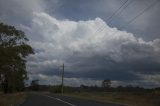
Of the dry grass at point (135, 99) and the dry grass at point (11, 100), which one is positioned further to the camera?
the dry grass at point (135, 99)

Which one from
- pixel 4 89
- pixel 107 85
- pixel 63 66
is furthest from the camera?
pixel 107 85

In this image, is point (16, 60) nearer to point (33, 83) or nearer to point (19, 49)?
point (19, 49)

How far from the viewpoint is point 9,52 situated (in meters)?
49.3

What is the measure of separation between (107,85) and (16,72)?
118 m

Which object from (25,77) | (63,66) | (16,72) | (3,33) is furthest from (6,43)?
(63,66)

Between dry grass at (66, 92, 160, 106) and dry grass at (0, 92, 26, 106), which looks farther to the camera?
dry grass at (66, 92, 160, 106)

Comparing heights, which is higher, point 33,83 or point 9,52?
point 33,83

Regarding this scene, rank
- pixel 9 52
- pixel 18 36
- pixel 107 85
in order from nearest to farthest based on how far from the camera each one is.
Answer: pixel 9 52 → pixel 18 36 → pixel 107 85

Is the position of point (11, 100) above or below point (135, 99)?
below

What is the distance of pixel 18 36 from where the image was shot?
53312mm

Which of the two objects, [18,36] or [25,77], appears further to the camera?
[25,77]

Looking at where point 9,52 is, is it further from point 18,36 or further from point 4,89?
point 4,89

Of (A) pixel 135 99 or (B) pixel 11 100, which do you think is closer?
(B) pixel 11 100

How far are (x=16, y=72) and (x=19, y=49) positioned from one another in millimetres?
3614
